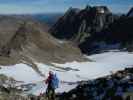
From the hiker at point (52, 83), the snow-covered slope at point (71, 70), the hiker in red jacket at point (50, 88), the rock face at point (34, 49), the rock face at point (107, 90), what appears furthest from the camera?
the rock face at point (34, 49)

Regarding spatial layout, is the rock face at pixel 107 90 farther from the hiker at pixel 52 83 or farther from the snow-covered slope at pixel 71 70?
the snow-covered slope at pixel 71 70

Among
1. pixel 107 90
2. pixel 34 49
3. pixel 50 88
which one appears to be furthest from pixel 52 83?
pixel 34 49

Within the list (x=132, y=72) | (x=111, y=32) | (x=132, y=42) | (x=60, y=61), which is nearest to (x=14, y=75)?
(x=60, y=61)

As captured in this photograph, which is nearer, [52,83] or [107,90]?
[52,83]

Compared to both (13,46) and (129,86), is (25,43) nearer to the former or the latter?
(13,46)

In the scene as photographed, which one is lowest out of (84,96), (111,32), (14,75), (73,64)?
(111,32)

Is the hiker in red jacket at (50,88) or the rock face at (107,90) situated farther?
the hiker in red jacket at (50,88)

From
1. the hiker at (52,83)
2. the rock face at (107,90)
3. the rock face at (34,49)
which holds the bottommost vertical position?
the rock face at (34,49)

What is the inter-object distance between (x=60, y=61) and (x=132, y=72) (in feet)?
291

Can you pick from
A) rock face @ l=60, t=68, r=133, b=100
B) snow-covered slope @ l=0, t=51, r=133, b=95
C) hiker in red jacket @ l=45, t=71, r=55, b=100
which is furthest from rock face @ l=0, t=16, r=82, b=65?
hiker in red jacket @ l=45, t=71, r=55, b=100

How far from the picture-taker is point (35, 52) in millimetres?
122000

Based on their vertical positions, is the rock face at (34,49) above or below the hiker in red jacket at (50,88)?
below

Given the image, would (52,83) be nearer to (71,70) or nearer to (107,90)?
(107,90)

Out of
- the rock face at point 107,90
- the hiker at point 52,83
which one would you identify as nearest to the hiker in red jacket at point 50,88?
the hiker at point 52,83
